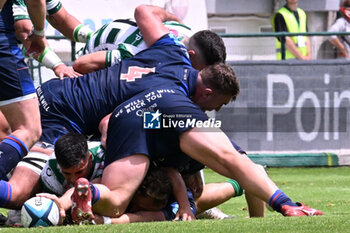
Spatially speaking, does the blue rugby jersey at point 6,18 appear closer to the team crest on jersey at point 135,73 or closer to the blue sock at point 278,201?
the team crest on jersey at point 135,73

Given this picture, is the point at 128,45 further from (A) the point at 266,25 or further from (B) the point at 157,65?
(A) the point at 266,25

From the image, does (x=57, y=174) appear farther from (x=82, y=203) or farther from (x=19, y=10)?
(x=19, y=10)

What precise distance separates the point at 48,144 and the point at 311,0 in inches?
378

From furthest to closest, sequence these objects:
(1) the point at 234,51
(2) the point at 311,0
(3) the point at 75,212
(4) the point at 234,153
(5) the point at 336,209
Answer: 1. (2) the point at 311,0
2. (1) the point at 234,51
3. (5) the point at 336,209
4. (4) the point at 234,153
5. (3) the point at 75,212

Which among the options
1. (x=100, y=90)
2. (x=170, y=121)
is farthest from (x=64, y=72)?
(x=170, y=121)

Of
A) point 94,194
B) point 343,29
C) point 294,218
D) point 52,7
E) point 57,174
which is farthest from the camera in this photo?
point 343,29

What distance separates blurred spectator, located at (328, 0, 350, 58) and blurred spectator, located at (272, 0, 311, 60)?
48 centimetres

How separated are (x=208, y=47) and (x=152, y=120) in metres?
1.53

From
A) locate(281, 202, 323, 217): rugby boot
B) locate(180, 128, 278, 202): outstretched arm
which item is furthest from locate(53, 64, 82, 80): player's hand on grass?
locate(281, 202, 323, 217): rugby boot

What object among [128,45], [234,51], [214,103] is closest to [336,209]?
[214,103]

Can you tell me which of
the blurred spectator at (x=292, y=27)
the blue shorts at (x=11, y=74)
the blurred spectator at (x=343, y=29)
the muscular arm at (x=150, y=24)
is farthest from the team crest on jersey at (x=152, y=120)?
the blurred spectator at (x=343, y=29)

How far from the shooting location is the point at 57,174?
22.9 ft

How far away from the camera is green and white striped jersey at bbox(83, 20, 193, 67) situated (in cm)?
823

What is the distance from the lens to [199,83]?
23.6ft
